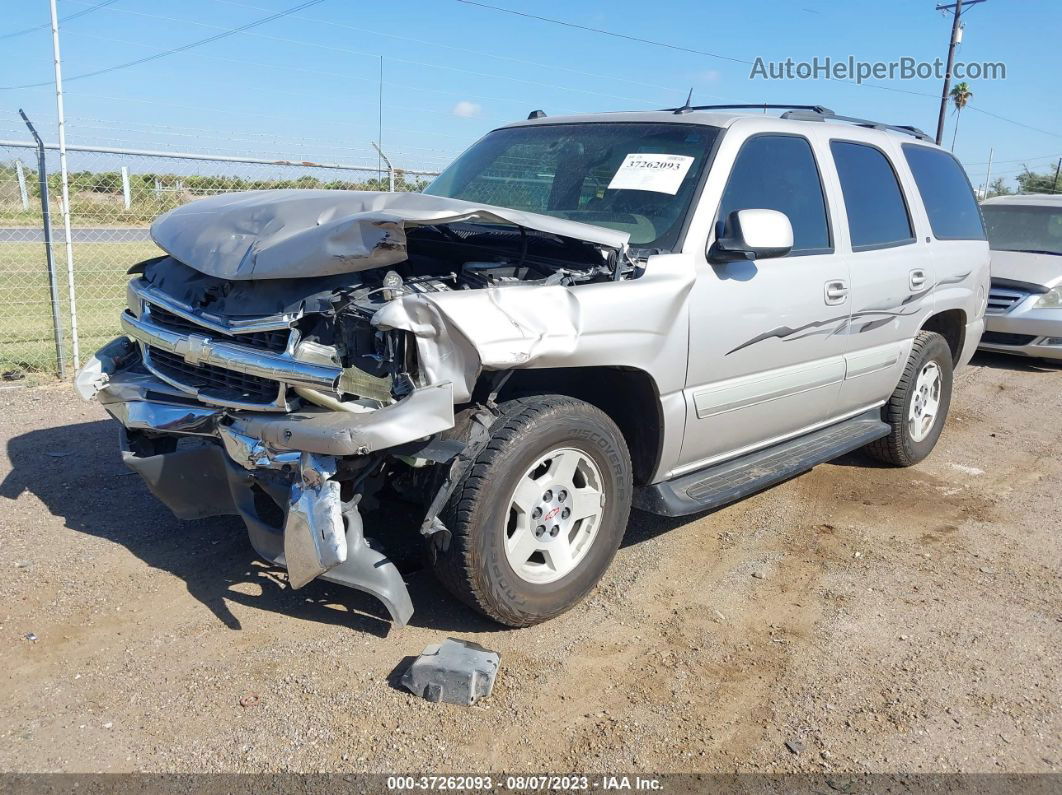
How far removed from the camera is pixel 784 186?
14.1 ft

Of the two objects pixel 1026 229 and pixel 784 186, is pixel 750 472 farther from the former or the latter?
pixel 1026 229

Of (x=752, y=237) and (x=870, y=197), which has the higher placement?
(x=870, y=197)

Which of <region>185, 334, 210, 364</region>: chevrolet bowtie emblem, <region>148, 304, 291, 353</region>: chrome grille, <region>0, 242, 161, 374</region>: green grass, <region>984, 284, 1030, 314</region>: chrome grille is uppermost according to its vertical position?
<region>148, 304, 291, 353</region>: chrome grille

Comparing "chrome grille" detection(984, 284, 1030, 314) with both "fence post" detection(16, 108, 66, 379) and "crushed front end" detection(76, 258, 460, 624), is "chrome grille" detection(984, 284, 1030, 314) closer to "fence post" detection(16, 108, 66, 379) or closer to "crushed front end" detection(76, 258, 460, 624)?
"crushed front end" detection(76, 258, 460, 624)

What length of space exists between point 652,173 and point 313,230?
164 centimetres

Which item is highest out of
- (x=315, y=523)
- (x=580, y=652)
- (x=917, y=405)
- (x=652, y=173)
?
(x=652, y=173)

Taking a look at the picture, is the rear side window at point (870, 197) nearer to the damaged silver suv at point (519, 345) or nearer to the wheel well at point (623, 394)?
the damaged silver suv at point (519, 345)

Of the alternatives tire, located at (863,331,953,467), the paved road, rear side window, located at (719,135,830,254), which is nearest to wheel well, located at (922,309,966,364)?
tire, located at (863,331,953,467)

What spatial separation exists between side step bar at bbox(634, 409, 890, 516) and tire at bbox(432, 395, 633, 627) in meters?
0.24

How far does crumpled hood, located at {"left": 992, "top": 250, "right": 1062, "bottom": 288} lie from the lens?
9.45 meters

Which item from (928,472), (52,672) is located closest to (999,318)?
(928,472)

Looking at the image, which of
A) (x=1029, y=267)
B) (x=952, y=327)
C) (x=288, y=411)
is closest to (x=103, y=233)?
(x=288, y=411)

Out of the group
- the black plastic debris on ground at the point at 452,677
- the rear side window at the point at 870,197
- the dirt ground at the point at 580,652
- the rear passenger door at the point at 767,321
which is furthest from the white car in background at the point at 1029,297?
the black plastic debris on ground at the point at 452,677

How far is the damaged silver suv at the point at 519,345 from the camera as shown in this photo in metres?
2.97
